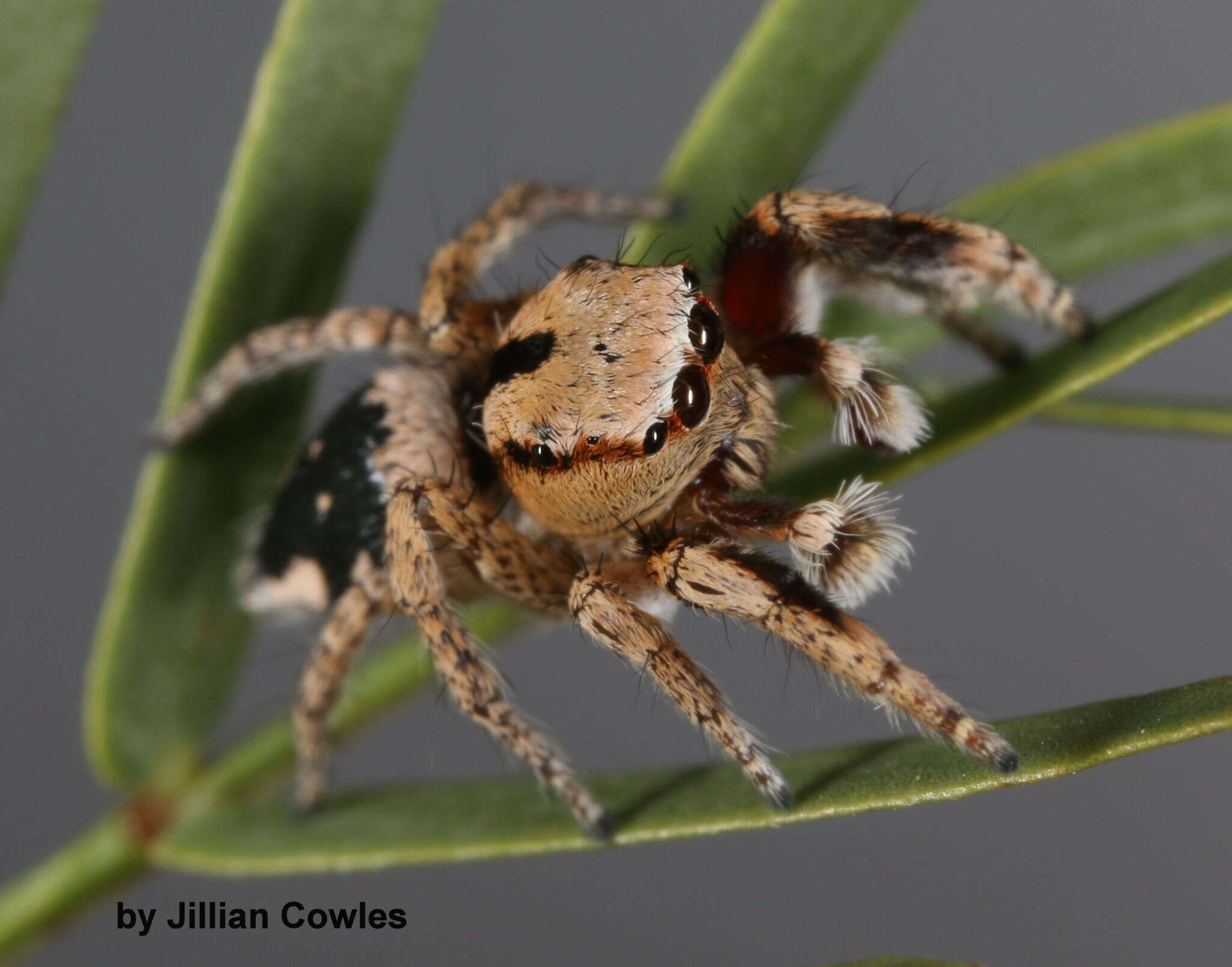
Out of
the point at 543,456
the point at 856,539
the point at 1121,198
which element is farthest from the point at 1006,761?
the point at 1121,198

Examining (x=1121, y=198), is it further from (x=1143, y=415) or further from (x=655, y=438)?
(x=655, y=438)

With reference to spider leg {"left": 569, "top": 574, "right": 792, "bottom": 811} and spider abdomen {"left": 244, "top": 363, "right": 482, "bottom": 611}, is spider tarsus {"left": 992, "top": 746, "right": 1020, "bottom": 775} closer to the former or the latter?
spider leg {"left": 569, "top": 574, "right": 792, "bottom": 811}

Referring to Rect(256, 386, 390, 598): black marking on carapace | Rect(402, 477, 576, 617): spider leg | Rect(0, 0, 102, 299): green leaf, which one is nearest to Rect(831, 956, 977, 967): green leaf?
Rect(402, 477, 576, 617): spider leg

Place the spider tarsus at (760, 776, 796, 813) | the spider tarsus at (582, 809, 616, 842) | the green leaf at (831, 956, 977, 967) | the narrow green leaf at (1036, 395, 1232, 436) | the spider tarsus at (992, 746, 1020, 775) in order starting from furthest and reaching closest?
the narrow green leaf at (1036, 395, 1232, 436) < the spider tarsus at (582, 809, 616, 842) < the spider tarsus at (760, 776, 796, 813) < the spider tarsus at (992, 746, 1020, 775) < the green leaf at (831, 956, 977, 967)

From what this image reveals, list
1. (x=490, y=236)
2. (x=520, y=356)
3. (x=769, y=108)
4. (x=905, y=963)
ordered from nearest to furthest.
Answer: (x=905, y=963) → (x=520, y=356) → (x=769, y=108) → (x=490, y=236)

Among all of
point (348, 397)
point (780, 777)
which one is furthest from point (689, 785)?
point (348, 397)

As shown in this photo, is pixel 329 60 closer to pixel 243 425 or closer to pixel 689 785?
pixel 243 425
